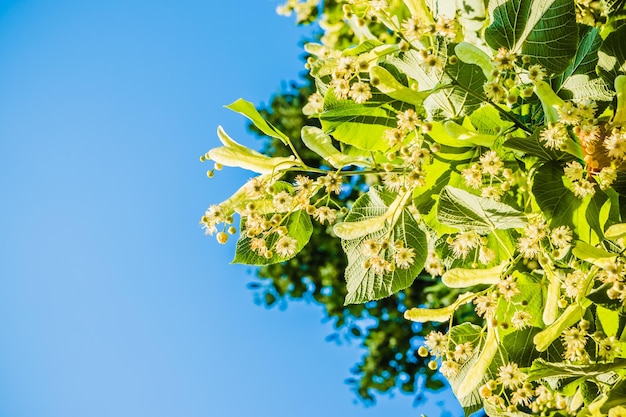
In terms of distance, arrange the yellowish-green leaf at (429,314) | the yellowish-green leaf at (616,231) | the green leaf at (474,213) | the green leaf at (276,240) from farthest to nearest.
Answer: the green leaf at (276,240) → the yellowish-green leaf at (429,314) → the green leaf at (474,213) → the yellowish-green leaf at (616,231)

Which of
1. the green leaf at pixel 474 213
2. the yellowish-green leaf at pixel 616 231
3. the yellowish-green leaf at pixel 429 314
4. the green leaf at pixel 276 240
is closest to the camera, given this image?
the yellowish-green leaf at pixel 616 231

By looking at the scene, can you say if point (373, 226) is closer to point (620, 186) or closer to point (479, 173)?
point (479, 173)

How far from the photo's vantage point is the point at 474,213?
1.11 m

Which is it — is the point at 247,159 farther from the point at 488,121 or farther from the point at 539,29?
the point at 539,29

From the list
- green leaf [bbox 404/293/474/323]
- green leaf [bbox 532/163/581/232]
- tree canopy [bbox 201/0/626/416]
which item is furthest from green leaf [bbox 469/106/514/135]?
green leaf [bbox 404/293/474/323]

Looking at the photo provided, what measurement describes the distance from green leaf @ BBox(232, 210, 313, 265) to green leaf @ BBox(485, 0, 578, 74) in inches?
20.3

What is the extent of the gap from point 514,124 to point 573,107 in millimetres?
133

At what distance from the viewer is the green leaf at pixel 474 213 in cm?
108

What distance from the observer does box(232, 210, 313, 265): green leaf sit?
4.26 ft

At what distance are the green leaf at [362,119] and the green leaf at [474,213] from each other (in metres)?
0.18

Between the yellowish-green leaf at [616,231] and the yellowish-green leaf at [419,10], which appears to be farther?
the yellowish-green leaf at [419,10]

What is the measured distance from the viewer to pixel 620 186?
103 centimetres

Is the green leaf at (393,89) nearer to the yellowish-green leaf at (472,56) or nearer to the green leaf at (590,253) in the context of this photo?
the yellowish-green leaf at (472,56)

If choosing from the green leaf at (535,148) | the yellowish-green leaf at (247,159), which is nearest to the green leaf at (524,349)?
the green leaf at (535,148)
